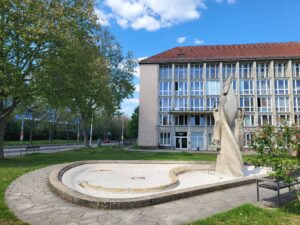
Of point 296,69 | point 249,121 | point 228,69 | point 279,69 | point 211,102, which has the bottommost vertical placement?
point 249,121

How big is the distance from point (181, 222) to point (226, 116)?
307 inches

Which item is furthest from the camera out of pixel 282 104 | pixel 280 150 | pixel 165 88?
pixel 165 88

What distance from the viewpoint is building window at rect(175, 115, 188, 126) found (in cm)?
4684

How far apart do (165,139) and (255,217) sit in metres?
41.2

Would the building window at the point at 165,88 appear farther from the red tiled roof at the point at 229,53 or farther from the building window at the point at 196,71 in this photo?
the building window at the point at 196,71

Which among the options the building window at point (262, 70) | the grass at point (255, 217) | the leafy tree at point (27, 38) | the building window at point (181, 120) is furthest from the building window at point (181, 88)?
the grass at point (255, 217)

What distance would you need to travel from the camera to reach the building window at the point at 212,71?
153 feet

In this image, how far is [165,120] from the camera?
47000 millimetres

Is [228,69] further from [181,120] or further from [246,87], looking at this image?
[181,120]

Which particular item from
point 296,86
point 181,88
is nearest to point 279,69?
point 296,86

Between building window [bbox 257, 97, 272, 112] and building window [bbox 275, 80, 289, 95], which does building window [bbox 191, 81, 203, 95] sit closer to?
building window [bbox 257, 97, 272, 112]

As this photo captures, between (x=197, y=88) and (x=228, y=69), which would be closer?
(x=228, y=69)

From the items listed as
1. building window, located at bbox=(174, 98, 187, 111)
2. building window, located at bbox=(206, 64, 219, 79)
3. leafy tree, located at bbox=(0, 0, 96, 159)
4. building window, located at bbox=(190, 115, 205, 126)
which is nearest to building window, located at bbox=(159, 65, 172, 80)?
building window, located at bbox=(174, 98, 187, 111)

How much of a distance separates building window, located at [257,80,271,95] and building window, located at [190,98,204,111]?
35.3 ft
